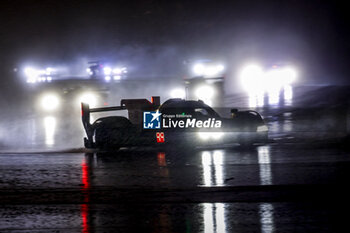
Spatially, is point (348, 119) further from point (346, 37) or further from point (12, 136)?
point (346, 37)

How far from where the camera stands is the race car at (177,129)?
36.6 ft

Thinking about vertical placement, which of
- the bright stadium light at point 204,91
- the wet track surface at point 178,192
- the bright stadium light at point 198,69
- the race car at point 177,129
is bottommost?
the wet track surface at point 178,192

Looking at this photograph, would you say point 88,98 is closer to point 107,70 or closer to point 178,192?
point 107,70

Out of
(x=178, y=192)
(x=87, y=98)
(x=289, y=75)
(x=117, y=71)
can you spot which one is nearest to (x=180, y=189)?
(x=178, y=192)

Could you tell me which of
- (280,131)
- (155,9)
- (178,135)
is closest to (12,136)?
(178,135)

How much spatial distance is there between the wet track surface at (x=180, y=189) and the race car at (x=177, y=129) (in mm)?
279

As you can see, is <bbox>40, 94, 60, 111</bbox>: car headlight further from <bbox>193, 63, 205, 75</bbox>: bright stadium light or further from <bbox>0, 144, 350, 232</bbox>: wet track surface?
<bbox>0, 144, 350, 232</bbox>: wet track surface

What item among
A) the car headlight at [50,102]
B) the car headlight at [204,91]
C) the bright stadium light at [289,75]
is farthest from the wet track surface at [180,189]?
the bright stadium light at [289,75]

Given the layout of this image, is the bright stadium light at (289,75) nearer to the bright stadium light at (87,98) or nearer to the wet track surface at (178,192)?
the bright stadium light at (87,98)

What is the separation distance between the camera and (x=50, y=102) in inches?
1115

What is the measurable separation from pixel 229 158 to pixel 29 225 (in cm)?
518

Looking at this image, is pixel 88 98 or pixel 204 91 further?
pixel 88 98

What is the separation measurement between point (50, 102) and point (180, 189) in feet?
73.9

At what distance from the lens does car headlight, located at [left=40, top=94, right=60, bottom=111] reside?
2736 cm
